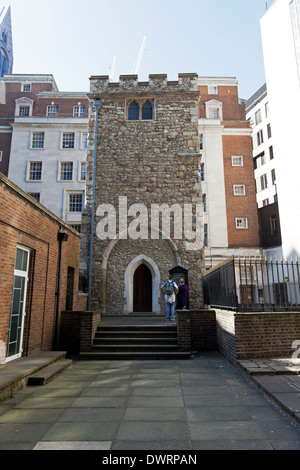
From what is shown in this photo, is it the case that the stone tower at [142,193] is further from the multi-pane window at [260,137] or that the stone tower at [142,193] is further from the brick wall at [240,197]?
the multi-pane window at [260,137]

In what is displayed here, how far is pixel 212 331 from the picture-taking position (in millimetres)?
8445

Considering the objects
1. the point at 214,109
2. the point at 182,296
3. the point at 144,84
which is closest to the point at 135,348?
the point at 182,296

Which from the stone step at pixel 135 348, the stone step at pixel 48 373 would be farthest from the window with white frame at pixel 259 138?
the stone step at pixel 48 373

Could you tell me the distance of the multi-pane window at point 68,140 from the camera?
25188 millimetres

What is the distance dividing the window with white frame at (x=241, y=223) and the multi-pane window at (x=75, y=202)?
1257cm

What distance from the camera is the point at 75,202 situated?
24.1 metres

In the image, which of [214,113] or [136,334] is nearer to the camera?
[136,334]

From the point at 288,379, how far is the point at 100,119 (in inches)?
564

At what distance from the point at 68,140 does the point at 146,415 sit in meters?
25.0

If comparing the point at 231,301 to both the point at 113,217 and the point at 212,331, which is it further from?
the point at 113,217

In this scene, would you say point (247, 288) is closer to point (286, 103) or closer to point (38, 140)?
point (286, 103)

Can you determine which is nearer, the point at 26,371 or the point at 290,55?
the point at 26,371

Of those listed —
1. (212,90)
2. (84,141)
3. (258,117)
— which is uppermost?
(258,117)

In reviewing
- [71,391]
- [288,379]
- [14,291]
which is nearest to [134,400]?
[71,391]
